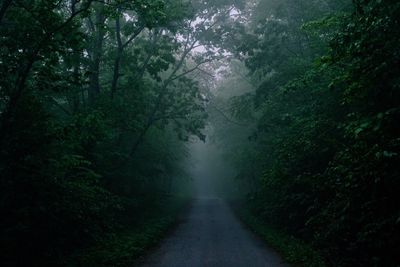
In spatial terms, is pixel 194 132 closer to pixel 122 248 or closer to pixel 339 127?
pixel 122 248

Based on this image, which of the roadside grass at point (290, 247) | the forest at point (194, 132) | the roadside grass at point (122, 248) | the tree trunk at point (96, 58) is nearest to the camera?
the forest at point (194, 132)

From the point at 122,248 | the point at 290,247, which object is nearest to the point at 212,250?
the point at 290,247

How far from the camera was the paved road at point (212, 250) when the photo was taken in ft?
35.8

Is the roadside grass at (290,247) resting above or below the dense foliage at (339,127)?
below

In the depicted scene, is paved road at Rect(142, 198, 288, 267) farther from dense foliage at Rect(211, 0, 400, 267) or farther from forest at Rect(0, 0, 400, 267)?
dense foliage at Rect(211, 0, 400, 267)

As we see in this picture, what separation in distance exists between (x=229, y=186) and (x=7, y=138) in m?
52.2

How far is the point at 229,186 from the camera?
59094 mm

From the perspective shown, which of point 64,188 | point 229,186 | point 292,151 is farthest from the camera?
point 229,186

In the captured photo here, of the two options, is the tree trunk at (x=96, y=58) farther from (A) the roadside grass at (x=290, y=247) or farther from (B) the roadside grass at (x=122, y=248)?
(A) the roadside grass at (x=290, y=247)

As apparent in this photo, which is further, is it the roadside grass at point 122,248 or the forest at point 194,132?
the roadside grass at point 122,248

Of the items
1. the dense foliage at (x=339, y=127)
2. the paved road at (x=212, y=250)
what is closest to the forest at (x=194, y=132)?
the dense foliage at (x=339, y=127)

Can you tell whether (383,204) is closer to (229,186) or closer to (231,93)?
(231,93)

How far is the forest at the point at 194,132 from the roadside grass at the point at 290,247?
8 centimetres

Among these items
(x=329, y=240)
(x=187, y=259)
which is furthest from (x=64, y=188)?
(x=329, y=240)
